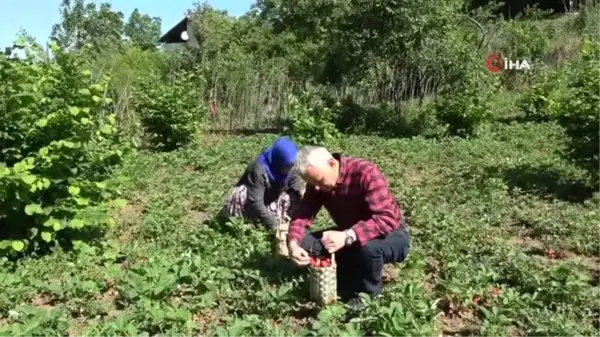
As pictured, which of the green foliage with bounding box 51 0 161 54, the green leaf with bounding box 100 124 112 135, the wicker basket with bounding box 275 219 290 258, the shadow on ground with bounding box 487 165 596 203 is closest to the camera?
the wicker basket with bounding box 275 219 290 258

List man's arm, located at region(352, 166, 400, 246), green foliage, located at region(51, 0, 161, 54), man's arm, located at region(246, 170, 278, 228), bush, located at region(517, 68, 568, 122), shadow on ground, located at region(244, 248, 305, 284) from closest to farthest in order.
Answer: man's arm, located at region(352, 166, 400, 246), shadow on ground, located at region(244, 248, 305, 284), man's arm, located at region(246, 170, 278, 228), bush, located at region(517, 68, 568, 122), green foliage, located at region(51, 0, 161, 54)

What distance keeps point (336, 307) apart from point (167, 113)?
316 inches

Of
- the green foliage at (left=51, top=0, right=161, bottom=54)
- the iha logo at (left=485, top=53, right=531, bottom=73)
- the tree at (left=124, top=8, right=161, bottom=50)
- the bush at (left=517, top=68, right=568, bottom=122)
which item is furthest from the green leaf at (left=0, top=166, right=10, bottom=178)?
the tree at (left=124, top=8, right=161, bottom=50)

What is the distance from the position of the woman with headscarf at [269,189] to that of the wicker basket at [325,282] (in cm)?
154

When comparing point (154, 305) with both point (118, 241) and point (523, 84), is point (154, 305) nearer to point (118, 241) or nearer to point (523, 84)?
point (118, 241)

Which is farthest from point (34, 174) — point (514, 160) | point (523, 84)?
point (523, 84)

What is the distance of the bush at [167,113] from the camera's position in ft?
36.4

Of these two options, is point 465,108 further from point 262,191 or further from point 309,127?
point 262,191

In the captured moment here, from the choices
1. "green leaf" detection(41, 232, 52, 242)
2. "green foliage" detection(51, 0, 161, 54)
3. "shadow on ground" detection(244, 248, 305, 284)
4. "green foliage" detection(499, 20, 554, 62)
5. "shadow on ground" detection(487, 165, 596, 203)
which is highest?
"green foliage" detection(51, 0, 161, 54)

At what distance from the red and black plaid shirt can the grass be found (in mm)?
374

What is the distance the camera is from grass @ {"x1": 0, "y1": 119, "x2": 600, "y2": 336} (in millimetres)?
3574

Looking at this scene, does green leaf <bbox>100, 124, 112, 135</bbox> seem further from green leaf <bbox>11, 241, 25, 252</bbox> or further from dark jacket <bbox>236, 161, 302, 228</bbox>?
dark jacket <bbox>236, 161, 302, 228</bbox>

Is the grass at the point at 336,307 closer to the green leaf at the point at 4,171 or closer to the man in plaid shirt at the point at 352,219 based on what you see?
the man in plaid shirt at the point at 352,219

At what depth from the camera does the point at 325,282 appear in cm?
378
